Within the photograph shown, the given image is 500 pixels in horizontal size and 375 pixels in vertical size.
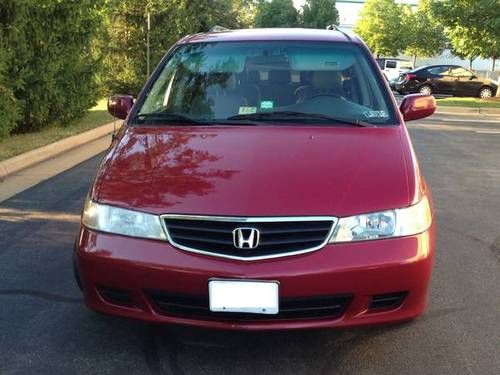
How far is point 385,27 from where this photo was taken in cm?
4625

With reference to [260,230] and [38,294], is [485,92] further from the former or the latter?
[260,230]

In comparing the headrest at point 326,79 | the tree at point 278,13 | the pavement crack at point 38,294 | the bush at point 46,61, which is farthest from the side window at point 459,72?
the tree at point 278,13

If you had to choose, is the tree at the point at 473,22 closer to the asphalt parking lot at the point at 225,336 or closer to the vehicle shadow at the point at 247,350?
the asphalt parking lot at the point at 225,336

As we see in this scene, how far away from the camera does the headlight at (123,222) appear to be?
9.80 feet

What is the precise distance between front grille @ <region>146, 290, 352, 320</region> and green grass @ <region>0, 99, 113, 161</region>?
584cm

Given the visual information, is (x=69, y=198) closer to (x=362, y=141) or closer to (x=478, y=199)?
(x=362, y=141)

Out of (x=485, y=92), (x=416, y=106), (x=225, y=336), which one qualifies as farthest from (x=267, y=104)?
(x=485, y=92)

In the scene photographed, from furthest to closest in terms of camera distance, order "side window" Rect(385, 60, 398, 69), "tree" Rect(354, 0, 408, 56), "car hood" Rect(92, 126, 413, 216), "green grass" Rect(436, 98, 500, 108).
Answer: "tree" Rect(354, 0, 408, 56) → "side window" Rect(385, 60, 398, 69) → "green grass" Rect(436, 98, 500, 108) → "car hood" Rect(92, 126, 413, 216)

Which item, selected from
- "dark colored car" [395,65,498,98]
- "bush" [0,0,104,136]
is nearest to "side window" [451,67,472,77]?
"dark colored car" [395,65,498,98]

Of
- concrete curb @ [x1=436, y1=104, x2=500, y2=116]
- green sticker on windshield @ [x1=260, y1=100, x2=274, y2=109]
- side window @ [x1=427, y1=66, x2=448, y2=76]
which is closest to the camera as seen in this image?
green sticker on windshield @ [x1=260, y1=100, x2=274, y2=109]

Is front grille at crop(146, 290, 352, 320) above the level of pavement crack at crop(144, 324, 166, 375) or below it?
above

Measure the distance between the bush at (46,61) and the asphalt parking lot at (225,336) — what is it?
16.0 feet

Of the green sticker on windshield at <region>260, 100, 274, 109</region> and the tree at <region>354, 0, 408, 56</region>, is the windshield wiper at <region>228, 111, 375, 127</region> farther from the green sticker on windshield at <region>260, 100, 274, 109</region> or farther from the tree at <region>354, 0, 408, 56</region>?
the tree at <region>354, 0, 408, 56</region>

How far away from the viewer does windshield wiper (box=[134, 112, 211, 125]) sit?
154 inches
